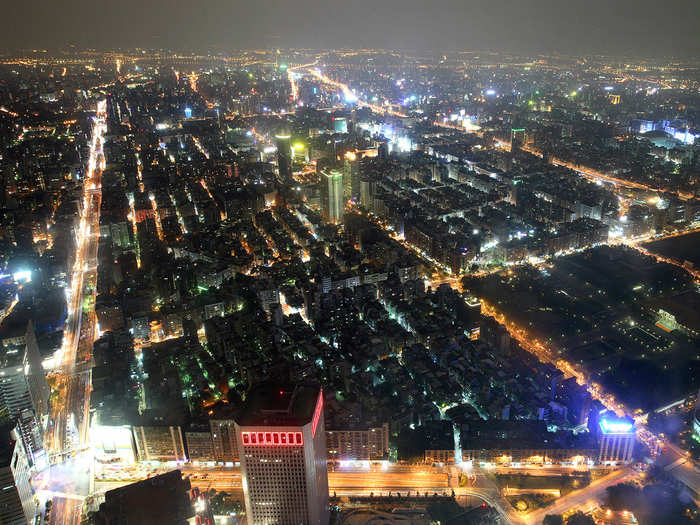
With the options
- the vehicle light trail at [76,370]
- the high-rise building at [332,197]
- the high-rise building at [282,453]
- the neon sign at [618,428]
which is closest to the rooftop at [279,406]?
the high-rise building at [282,453]

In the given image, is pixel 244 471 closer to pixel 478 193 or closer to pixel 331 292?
pixel 331 292

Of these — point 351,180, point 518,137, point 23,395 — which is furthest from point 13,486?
point 518,137

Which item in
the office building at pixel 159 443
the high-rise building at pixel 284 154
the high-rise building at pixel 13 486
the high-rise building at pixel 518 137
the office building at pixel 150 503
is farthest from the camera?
the high-rise building at pixel 518 137

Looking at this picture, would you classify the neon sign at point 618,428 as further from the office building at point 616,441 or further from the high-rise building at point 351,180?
the high-rise building at point 351,180

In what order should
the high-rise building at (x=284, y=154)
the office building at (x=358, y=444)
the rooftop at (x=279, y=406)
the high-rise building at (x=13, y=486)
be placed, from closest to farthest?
the rooftop at (x=279, y=406)
the high-rise building at (x=13, y=486)
the office building at (x=358, y=444)
the high-rise building at (x=284, y=154)

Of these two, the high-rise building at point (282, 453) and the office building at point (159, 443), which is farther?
the office building at point (159, 443)

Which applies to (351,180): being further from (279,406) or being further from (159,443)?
(279,406)

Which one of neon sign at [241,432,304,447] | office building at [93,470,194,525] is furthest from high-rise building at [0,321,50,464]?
neon sign at [241,432,304,447]
